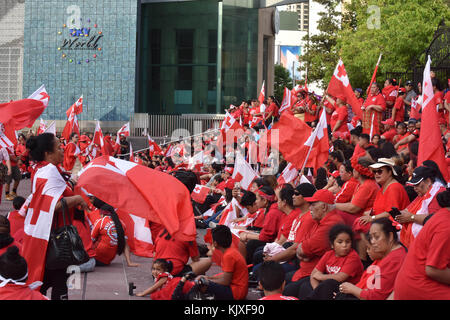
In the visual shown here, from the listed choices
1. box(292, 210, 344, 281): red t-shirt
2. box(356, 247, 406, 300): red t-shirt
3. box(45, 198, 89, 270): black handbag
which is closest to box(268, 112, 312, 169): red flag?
box(292, 210, 344, 281): red t-shirt

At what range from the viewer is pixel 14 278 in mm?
5082

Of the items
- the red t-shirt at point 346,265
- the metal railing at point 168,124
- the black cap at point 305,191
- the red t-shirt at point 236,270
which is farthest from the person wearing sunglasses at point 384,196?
the metal railing at point 168,124

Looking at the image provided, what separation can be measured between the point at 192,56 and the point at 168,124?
18.1ft

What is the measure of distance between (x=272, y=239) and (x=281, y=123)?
323 cm

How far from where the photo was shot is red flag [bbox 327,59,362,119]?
14.2 m

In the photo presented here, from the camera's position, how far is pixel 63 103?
1609 inches

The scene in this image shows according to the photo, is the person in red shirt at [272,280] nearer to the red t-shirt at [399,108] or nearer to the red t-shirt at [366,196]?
the red t-shirt at [366,196]

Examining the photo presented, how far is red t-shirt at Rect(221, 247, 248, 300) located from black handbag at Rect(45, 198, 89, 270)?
81.8 inches

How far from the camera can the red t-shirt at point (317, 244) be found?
292 inches

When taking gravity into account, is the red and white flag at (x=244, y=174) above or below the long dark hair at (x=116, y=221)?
above

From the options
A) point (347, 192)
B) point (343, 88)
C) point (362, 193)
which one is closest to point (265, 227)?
point (347, 192)

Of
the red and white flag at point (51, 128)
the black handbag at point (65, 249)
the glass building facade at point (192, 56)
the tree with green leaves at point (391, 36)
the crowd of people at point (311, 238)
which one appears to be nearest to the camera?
the crowd of people at point (311, 238)

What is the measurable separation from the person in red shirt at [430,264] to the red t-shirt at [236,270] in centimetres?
268
